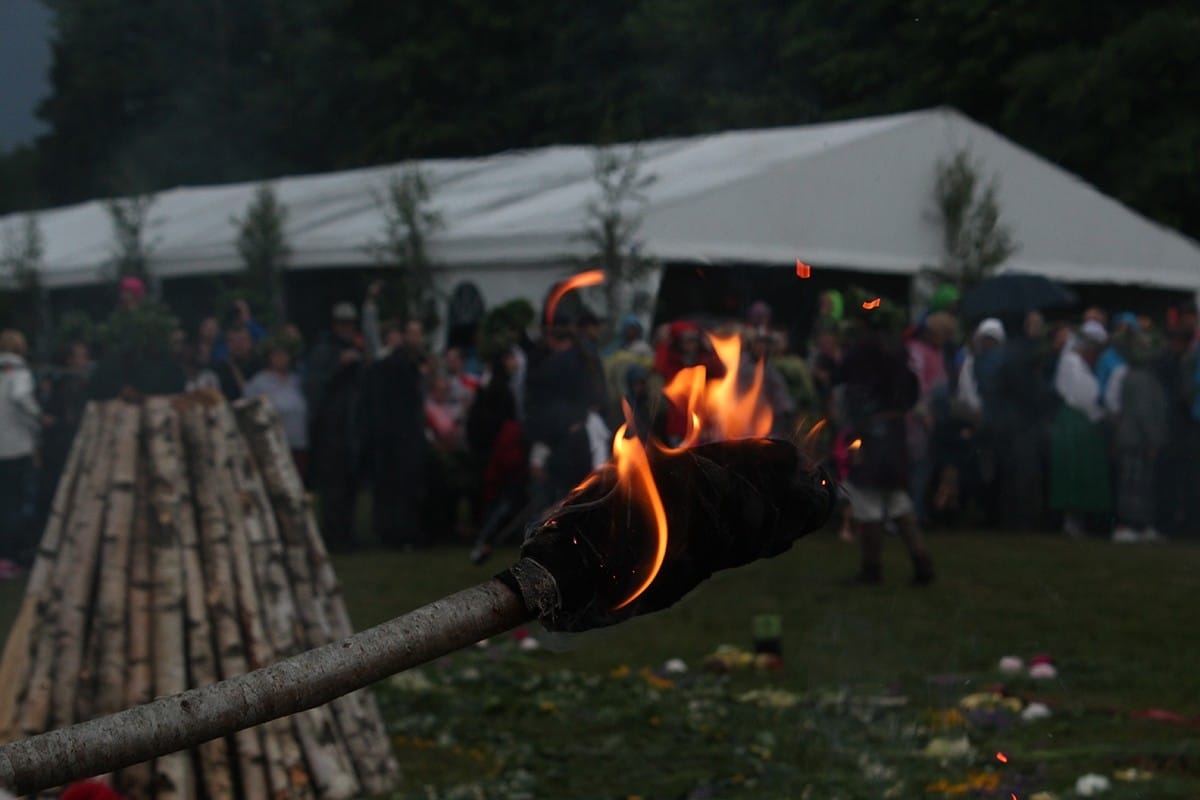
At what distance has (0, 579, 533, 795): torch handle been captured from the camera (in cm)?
159

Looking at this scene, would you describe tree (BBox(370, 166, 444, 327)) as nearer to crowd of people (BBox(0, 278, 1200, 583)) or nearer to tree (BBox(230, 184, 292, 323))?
tree (BBox(230, 184, 292, 323))

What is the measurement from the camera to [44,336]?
21.9 meters

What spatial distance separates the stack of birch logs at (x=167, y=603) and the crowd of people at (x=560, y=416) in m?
4.71

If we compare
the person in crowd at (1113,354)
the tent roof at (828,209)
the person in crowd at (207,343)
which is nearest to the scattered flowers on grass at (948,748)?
the tent roof at (828,209)

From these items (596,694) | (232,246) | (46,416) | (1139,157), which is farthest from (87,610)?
(232,246)

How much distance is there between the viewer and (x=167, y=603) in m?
5.02

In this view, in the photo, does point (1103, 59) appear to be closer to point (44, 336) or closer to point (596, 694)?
point (596, 694)

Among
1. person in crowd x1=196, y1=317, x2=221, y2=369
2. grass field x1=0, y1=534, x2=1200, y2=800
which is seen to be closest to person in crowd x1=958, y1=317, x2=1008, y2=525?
grass field x1=0, y1=534, x2=1200, y2=800

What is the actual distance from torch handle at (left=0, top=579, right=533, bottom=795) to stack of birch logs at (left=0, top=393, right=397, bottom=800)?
3416 mm

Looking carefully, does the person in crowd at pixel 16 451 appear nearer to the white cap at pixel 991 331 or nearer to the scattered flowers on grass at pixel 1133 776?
the white cap at pixel 991 331

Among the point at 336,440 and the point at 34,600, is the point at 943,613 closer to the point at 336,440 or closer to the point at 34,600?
the point at 34,600

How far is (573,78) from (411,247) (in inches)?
271

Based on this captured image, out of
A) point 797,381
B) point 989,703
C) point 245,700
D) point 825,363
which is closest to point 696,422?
point 245,700

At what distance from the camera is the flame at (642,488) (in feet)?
6.35
